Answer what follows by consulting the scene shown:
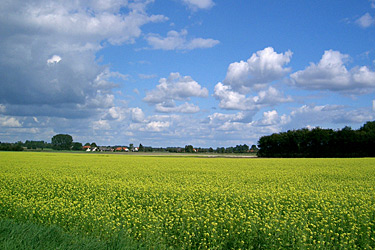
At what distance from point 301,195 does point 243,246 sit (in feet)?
19.5

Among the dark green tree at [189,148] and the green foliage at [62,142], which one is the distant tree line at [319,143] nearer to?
the dark green tree at [189,148]

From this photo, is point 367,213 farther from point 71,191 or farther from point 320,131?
point 320,131

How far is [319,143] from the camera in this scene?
3130 inches

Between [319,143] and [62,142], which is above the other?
[62,142]

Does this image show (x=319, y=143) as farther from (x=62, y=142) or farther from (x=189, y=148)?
(x=62, y=142)

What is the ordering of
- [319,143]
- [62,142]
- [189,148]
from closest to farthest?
[319,143]
[189,148]
[62,142]

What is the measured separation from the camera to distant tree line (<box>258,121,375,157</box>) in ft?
241

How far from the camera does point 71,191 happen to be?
14.3 metres

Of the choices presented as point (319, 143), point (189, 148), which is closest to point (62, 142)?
point (189, 148)

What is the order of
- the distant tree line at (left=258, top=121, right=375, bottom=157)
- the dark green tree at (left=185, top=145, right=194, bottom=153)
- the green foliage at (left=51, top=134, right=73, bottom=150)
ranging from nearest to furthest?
the distant tree line at (left=258, top=121, right=375, bottom=157) → the green foliage at (left=51, top=134, right=73, bottom=150) → the dark green tree at (left=185, top=145, right=194, bottom=153)

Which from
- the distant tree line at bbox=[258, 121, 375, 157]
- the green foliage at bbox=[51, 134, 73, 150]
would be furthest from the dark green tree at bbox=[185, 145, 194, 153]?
the green foliage at bbox=[51, 134, 73, 150]

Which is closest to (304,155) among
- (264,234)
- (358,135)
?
(358,135)

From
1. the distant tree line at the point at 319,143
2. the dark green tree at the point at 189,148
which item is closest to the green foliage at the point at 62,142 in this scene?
the dark green tree at the point at 189,148

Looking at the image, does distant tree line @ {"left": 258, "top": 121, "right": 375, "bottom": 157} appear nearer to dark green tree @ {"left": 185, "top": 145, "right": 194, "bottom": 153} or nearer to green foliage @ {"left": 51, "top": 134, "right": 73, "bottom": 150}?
dark green tree @ {"left": 185, "top": 145, "right": 194, "bottom": 153}
